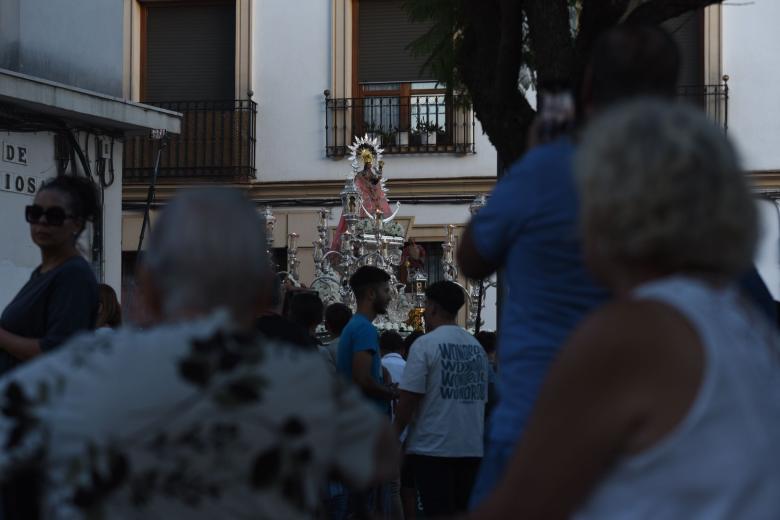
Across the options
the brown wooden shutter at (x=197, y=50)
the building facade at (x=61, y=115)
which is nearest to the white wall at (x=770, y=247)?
the building facade at (x=61, y=115)

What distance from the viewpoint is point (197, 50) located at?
23.1 meters

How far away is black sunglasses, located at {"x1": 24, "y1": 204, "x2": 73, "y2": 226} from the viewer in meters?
4.20

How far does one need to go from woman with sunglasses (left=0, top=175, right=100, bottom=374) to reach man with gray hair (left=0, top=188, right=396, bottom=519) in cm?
198

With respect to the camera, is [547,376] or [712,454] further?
[547,376]

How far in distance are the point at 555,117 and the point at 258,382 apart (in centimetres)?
118

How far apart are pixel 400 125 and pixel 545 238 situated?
Answer: 19.9m

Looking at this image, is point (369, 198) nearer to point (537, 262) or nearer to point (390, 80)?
point (390, 80)

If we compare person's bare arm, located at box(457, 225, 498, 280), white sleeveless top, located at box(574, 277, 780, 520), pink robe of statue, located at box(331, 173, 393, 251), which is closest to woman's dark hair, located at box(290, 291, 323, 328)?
person's bare arm, located at box(457, 225, 498, 280)

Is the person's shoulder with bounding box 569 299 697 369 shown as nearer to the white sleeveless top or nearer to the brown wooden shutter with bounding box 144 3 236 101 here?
the white sleeveless top

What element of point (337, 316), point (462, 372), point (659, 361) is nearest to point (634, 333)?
point (659, 361)

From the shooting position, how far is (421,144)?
22.6 meters

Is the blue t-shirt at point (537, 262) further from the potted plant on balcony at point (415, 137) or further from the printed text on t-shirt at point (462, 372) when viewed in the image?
the potted plant on balcony at point (415, 137)

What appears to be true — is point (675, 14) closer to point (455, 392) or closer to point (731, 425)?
point (455, 392)

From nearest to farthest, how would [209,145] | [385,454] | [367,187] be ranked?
[385,454], [367,187], [209,145]
